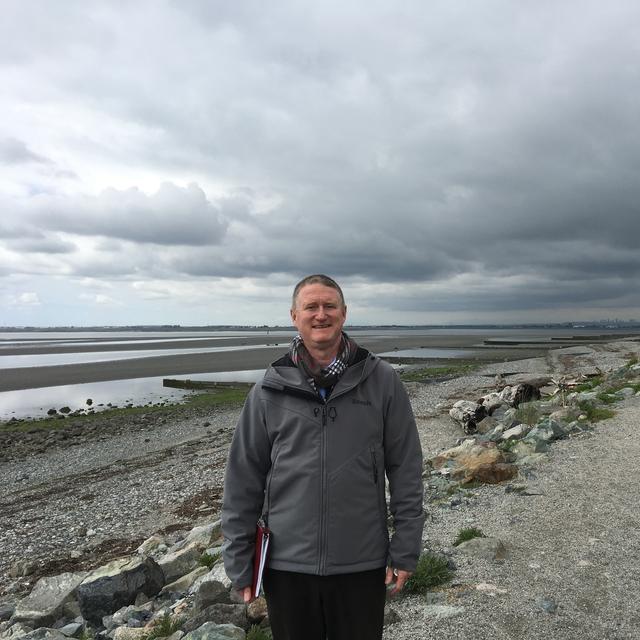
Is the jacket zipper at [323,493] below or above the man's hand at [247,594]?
above

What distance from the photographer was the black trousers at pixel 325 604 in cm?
291

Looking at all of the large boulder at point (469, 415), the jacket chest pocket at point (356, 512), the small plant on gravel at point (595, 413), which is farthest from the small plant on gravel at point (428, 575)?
the large boulder at point (469, 415)

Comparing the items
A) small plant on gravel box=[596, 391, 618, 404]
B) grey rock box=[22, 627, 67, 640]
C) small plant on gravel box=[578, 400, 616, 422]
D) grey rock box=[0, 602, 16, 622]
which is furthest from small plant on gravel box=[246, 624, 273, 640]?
small plant on gravel box=[596, 391, 618, 404]

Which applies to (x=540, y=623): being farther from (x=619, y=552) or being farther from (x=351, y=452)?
(x=351, y=452)

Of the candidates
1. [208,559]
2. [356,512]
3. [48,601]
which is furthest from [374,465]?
[48,601]

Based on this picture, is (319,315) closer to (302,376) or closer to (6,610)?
(302,376)

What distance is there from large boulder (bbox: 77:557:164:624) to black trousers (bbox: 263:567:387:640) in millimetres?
4160

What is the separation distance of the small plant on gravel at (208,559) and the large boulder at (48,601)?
157cm

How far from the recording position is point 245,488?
3.05 meters

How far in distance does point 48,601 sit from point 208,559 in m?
1.98

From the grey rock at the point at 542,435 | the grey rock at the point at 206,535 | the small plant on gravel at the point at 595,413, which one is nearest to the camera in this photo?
the grey rock at the point at 206,535

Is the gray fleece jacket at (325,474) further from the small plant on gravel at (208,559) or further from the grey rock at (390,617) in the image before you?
the small plant on gravel at (208,559)

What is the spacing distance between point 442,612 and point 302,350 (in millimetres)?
3164

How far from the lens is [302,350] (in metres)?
3.10
